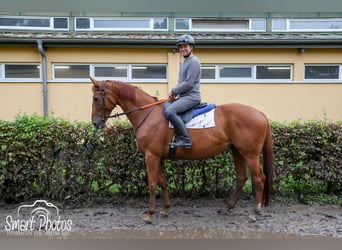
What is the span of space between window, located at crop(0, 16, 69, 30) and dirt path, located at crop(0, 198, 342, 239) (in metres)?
7.62

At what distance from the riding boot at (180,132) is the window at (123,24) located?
7239 mm


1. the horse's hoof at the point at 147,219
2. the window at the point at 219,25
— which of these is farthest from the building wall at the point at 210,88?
the horse's hoof at the point at 147,219

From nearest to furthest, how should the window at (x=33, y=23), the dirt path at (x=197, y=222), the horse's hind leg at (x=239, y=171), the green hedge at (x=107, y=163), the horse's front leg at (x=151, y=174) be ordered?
1. the dirt path at (x=197, y=222)
2. the horse's front leg at (x=151, y=174)
3. the horse's hind leg at (x=239, y=171)
4. the green hedge at (x=107, y=163)
5. the window at (x=33, y=23)

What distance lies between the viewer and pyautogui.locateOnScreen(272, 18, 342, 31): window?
1073cm

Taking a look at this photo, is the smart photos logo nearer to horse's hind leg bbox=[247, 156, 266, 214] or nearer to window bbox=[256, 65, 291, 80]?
horse's hind leg bbox=[247, 156, 266, 214]

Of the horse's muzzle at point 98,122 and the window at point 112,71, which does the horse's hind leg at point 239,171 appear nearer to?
the horse's muzzle at point 98,122

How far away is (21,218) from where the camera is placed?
4.88 meters

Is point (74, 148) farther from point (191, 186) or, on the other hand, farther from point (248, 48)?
point (248, 48)

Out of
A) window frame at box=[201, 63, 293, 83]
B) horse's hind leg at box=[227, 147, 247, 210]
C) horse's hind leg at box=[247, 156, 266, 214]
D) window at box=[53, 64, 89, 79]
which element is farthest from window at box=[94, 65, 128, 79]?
horse's hind leg at box=[247, 156, 266, 214]

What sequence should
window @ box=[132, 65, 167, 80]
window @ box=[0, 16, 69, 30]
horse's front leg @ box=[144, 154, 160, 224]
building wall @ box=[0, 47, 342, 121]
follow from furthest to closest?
window @ box=[0, 16, 69, 30]
window @ box=[132, 65, 167, 80]
building wall @ box=[0, 47, 342, 121]
horse's front leg @ box=[144, 154, 160, 224]

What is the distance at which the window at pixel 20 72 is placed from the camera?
10.5 m

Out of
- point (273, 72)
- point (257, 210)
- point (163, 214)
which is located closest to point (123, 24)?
point (273, 72)

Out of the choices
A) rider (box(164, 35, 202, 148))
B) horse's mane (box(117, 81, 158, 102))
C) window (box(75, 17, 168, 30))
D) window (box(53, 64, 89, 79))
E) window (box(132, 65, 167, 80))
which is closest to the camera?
rider (box(164, 35, 202, 148))

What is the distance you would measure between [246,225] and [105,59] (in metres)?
7.77
